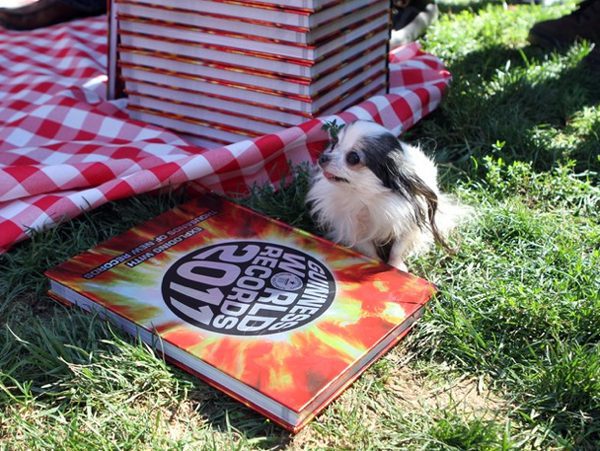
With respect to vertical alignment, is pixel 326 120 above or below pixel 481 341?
above

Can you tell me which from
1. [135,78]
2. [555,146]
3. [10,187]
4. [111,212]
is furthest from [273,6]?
[555,146]

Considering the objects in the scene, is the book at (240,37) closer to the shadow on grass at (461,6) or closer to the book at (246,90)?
the book at (246,90)

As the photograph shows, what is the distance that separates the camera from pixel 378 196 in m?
1.75

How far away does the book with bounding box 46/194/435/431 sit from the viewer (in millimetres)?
1420

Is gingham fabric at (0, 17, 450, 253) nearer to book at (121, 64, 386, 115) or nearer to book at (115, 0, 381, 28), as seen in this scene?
book at (121, 64, 386, 115)

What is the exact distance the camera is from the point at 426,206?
179 centimetres

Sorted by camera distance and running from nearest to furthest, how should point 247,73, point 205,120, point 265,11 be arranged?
1. point 265,11
2. point 247,73
3. point 205,120

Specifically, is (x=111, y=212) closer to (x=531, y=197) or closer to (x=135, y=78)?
(x=135, y=78)

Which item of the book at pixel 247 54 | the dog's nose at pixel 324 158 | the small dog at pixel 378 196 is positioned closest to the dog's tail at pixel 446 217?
the small dog at pixel 378 196


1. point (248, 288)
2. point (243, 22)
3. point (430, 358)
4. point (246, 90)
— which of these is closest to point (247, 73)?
point (246, 90)

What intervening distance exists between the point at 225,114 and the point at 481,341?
4.06 feet

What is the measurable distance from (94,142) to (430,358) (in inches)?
54.4

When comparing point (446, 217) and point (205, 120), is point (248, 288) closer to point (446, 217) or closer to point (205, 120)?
point (446, 217)

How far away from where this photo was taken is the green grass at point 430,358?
1365mm
